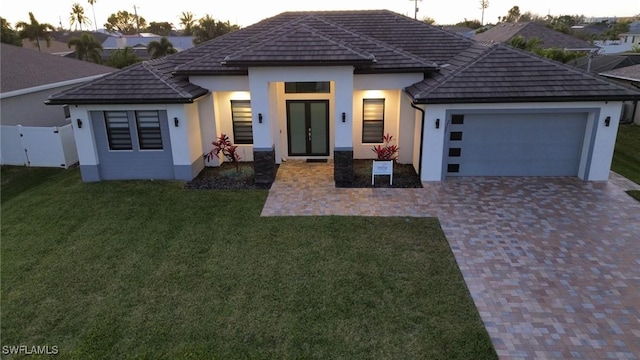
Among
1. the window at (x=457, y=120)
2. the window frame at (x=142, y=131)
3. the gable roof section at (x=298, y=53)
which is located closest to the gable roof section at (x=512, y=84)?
the window at (x=457, y=120)

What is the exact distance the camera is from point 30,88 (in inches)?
645

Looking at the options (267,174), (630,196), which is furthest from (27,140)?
(630,196)

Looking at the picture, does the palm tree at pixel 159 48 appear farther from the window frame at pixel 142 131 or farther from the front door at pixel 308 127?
the front door at pixel 308 127

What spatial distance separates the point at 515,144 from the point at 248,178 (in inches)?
336

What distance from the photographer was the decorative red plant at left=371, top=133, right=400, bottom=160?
1326 cm

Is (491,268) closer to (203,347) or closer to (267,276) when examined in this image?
(267,276)

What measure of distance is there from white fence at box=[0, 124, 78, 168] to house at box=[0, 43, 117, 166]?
37mm

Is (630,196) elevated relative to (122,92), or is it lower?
lower

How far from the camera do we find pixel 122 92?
12156mm

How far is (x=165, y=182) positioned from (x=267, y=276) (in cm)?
670

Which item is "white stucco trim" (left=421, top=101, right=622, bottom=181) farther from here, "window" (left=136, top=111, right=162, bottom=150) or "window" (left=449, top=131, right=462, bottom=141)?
"window" (left=136, top=111, right=162, bottom=150)

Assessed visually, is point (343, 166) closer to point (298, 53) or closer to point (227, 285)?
point (298, 53)

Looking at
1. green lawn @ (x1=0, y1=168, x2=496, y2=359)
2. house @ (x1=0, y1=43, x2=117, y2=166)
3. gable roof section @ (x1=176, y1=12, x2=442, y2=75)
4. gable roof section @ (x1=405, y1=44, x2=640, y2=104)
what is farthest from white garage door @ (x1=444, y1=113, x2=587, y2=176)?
house @ (x1=0, y1=43, x2=117, y2=166)

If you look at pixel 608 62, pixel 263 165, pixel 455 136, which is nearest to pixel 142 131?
pixel 263 165
